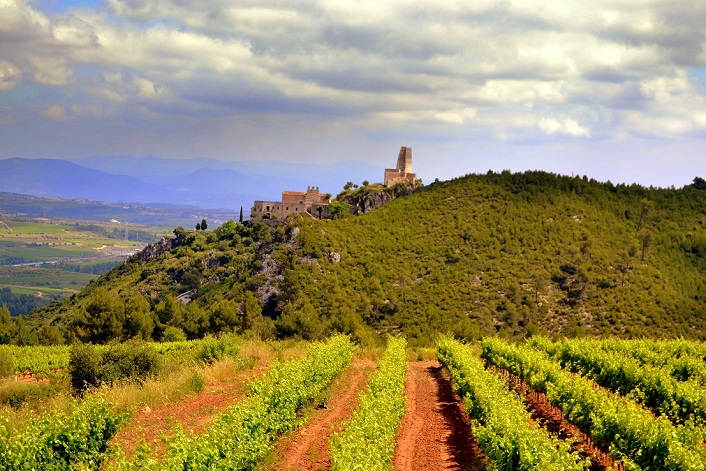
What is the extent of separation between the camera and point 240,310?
57.9 metres

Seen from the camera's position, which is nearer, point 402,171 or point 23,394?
point 23,394

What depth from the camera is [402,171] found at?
125m

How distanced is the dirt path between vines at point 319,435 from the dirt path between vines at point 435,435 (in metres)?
1.90

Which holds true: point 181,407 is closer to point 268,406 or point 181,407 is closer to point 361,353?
point 268,406

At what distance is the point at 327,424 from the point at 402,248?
52417mm

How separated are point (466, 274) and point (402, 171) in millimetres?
61986

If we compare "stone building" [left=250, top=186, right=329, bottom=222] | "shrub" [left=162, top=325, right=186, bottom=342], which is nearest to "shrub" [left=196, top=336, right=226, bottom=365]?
"shrub" [left=162, top=325, right=186, bottom=342]

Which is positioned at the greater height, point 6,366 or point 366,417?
point 366,417

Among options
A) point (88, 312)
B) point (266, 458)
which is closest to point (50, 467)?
point (266, 458)

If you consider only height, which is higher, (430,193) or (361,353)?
(430,193)

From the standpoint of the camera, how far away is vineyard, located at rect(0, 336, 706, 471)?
497 inches

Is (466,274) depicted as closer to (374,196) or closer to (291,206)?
(374,196)

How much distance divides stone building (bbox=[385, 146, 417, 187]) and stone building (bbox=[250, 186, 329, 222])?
43.9ft

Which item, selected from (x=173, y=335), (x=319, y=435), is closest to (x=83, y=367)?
(x=319, y=435)
